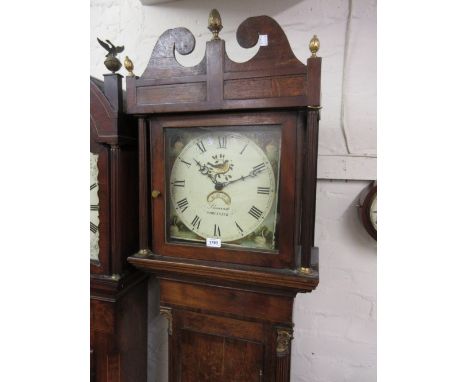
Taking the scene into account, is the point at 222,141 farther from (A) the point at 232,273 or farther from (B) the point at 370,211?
(B) the point at 370,211

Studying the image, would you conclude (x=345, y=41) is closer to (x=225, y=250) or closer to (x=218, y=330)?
(x=225, y=250)

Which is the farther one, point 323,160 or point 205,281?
point 323,160

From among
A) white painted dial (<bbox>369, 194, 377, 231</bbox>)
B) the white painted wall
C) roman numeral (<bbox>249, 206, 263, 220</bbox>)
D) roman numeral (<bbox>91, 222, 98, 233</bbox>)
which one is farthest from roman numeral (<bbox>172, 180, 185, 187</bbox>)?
white painted dial (<bbox>369, 194, 377, 231</bbox>)

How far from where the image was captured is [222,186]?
0.77m

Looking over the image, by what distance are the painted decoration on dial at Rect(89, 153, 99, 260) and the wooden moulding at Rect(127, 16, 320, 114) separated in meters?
0.22

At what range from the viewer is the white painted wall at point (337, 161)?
3.18 feet

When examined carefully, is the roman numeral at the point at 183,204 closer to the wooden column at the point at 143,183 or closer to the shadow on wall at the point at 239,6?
the wooden column at the point at 143,183

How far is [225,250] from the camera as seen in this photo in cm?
77

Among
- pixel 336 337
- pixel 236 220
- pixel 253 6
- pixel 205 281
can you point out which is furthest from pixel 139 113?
pixel 336 337

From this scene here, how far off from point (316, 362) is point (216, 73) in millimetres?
1053

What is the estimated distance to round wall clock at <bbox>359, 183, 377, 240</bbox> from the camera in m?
0.92

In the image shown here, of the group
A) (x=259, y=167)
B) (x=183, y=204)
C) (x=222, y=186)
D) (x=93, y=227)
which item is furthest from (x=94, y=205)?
(x=259, y=167)

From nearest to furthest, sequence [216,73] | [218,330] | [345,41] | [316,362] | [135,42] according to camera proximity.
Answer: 1. [216,73]
2. [218,330]
3. [345,41]
4. [316,362]
5. [135,42]

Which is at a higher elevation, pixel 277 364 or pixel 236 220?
pixel 236 220
